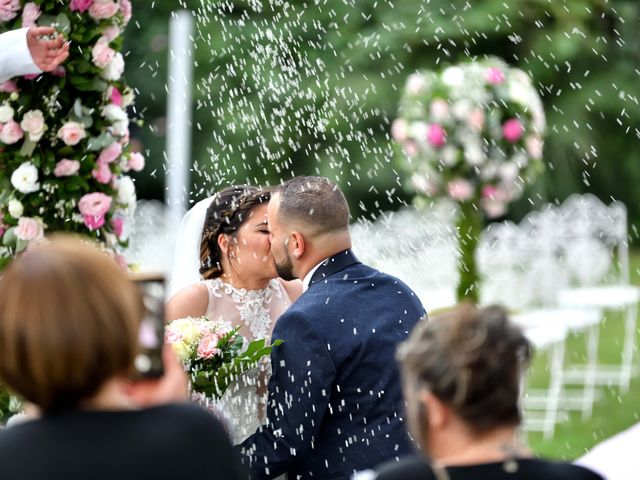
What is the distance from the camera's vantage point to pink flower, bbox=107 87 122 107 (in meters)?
4.39

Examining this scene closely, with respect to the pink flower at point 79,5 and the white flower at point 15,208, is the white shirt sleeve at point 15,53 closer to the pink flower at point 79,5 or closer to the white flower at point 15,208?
the pink flower at point 79,5

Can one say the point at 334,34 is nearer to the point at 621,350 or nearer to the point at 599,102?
the point at 599,102

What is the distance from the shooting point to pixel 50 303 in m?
2.15

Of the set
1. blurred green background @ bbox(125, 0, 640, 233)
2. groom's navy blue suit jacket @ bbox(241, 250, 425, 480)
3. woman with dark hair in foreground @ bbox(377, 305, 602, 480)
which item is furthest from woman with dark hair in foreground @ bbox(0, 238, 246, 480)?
blurred green background @ bbox(125, 0, 640, 233)

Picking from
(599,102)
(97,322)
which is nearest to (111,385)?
(97,322)

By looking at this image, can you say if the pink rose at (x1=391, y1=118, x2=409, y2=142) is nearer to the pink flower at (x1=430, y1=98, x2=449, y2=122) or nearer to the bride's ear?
the pink flower at (x1=430, y1=98, x2=449, y2=122)

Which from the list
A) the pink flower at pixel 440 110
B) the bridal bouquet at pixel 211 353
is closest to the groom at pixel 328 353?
the bridal bouquet at pixel 211 353

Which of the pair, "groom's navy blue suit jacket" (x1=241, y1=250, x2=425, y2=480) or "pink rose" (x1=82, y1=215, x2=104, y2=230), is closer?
"groom's navy blue suit jacket" (x1=241, y1=250, x2=425, y2=480)

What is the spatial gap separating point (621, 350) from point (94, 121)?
32.2 ft

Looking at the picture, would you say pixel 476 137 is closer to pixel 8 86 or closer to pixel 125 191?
pixel 125 191

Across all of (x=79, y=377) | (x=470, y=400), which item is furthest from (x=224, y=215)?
(x=79, y=377)

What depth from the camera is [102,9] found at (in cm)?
429

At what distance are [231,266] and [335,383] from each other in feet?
3.64

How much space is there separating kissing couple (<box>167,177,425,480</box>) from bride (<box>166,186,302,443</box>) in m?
0.52
